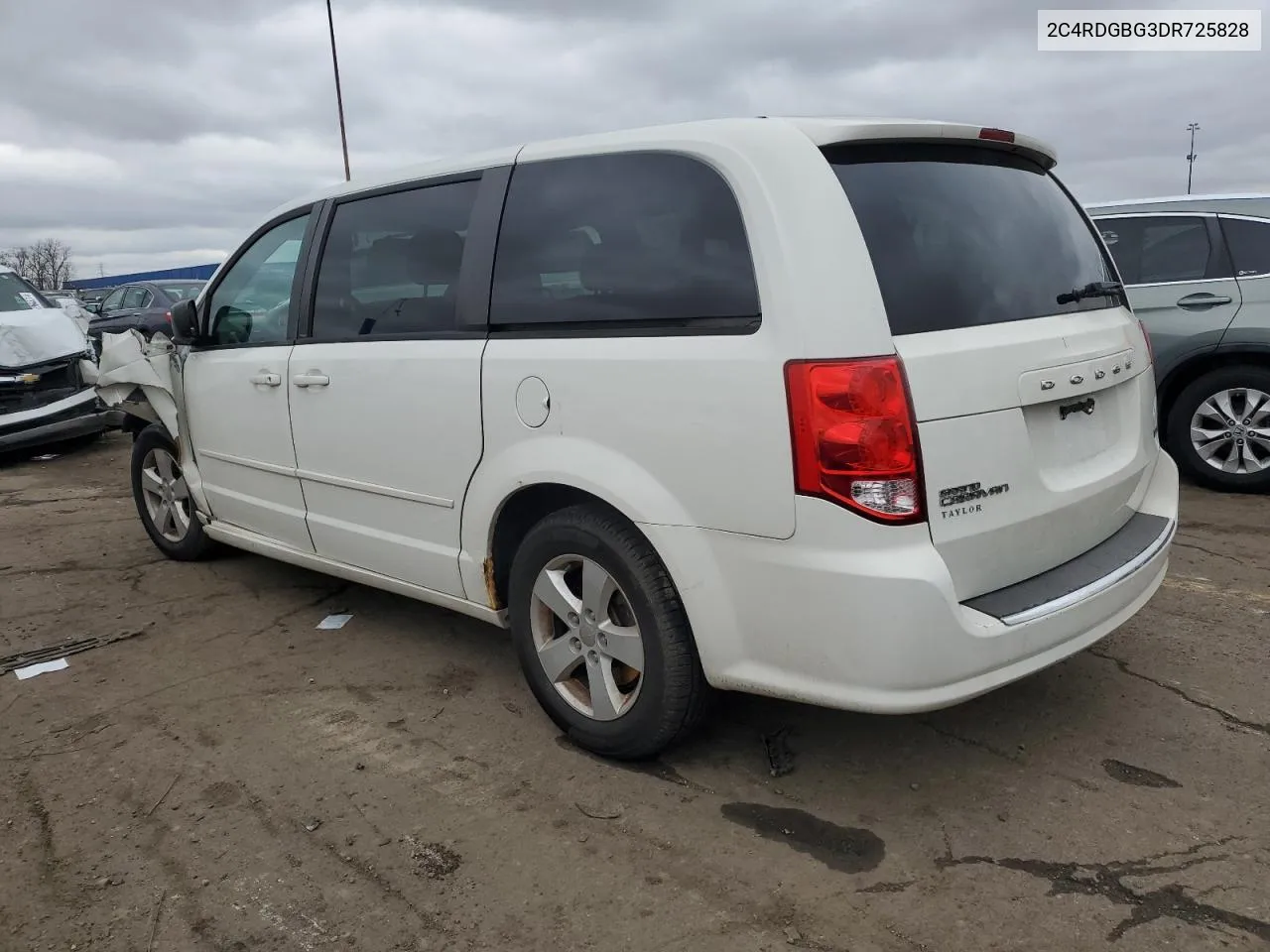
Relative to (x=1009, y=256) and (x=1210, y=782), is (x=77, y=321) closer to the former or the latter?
(x=1009, y=256)

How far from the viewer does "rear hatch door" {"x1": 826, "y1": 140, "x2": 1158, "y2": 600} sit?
242 centimetres

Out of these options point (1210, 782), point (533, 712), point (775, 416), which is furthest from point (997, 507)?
point (533, 712)

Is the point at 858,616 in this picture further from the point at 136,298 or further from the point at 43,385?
the point at 136,298

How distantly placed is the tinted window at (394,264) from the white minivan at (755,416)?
17mm

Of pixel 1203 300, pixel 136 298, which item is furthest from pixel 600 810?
pixel 136 298

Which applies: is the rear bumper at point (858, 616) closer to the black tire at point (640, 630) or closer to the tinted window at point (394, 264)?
the black tire at point (640, 630)

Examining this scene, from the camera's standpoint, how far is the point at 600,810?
2.78 metres

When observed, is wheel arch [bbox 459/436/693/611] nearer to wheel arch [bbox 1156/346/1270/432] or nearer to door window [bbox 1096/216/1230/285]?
wheel arch [bbox 1156/346/1270/432]

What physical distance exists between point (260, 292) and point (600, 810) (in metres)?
2.77

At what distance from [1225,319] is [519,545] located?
4.96 meters

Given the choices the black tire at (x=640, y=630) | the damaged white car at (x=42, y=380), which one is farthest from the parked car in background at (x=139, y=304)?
the black tire at (x=640, y=630)

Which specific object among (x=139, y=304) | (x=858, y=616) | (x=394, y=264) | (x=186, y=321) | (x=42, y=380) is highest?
(x=139, y=304)

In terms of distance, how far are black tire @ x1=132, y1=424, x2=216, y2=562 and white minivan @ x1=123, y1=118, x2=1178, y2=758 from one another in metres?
1.88

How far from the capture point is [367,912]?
7.83ft
